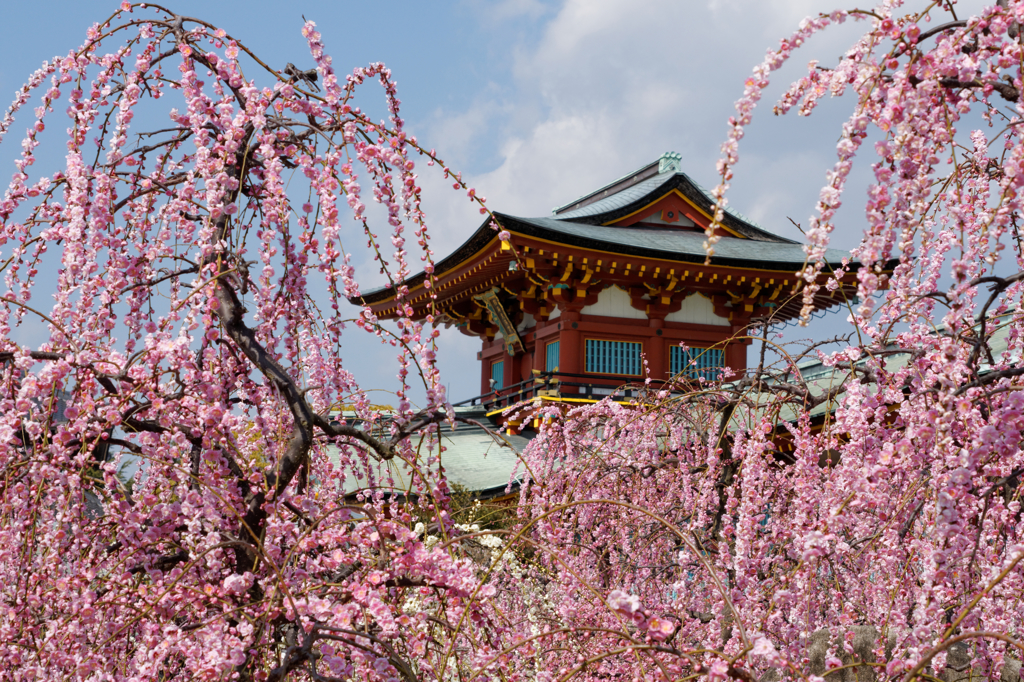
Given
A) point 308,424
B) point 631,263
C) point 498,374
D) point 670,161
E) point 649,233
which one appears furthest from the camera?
point 670,161

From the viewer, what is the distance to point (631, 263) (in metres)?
13.2

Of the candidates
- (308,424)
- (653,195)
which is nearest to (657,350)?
(653,195)

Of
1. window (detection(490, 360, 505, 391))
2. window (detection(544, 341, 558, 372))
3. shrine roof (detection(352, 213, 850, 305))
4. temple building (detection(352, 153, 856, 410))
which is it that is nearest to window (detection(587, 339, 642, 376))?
temple building (detection(352, 153, 856, 410))

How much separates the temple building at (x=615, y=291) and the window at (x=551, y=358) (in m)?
0.02

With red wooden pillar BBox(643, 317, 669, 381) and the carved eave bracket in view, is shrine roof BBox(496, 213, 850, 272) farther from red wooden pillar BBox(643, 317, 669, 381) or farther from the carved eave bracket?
the carved eave bracket

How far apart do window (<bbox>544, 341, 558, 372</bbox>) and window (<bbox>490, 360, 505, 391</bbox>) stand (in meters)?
1.68

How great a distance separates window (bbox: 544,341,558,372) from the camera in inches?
552

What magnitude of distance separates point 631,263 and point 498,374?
4075mm

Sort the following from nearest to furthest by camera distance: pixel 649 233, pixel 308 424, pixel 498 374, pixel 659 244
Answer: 1. pixel 308 424
2. pixel 659 244
3. pixel 649 233
4. pixel 498 374

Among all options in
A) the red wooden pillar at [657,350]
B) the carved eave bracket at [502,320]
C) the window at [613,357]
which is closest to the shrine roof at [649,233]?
the carved eave bracket at [502,320]

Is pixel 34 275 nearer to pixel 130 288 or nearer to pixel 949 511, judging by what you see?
pixel 130 288

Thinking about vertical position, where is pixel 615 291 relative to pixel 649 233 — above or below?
below

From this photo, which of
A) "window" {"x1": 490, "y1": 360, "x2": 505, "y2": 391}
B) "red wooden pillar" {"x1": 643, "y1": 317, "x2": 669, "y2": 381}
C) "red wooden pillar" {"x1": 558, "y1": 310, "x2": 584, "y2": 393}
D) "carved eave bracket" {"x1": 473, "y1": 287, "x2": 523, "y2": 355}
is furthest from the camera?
"window" {"x1": 490, "y1": 360, "x2": 505, "y2": 391}

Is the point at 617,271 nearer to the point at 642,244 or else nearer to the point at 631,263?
the point at 631,263
